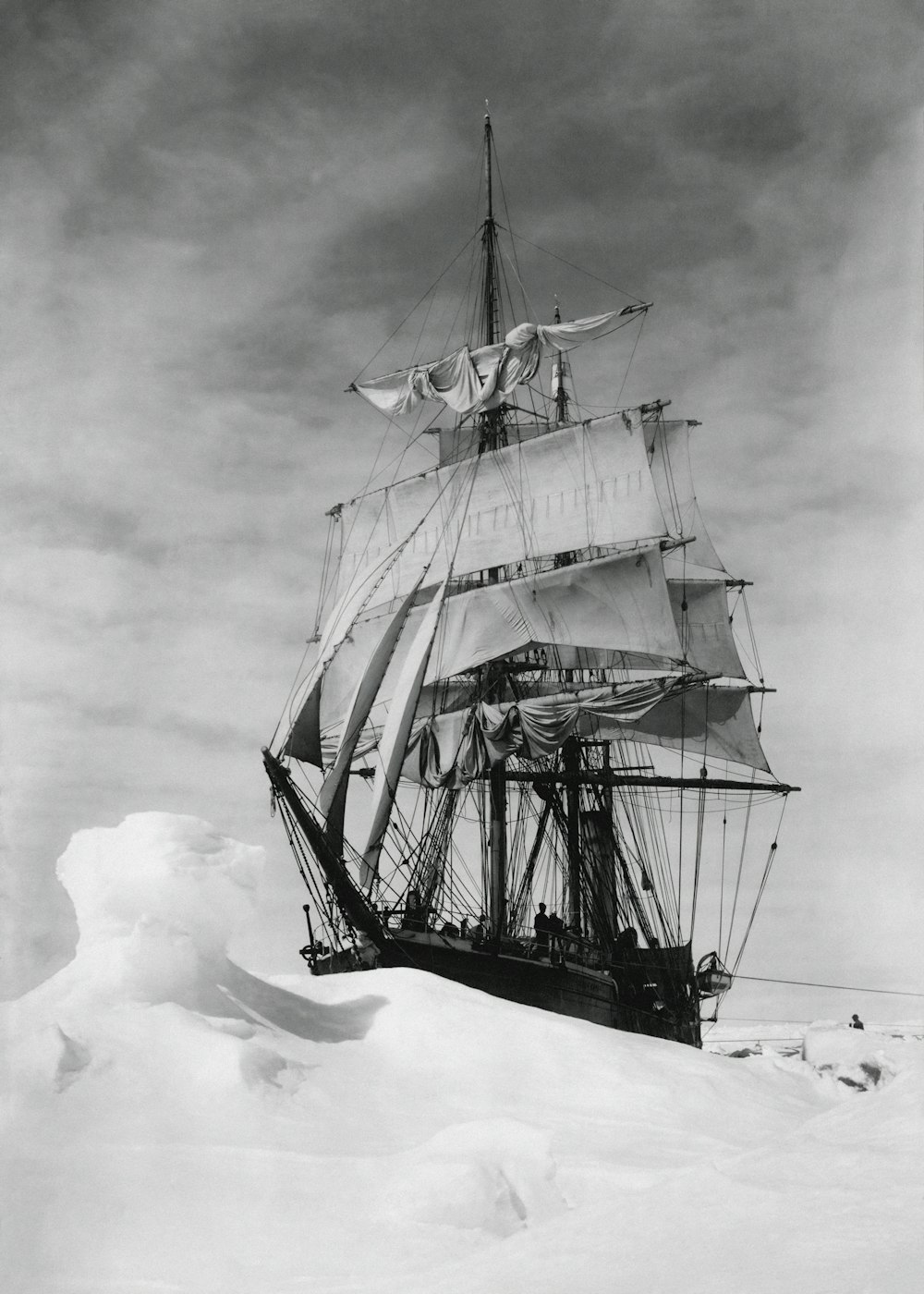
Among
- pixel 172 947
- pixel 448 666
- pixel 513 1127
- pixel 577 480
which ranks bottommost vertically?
pixel 513 1127

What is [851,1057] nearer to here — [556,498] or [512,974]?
[512,974]

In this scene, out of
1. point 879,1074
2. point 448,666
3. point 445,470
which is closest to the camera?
point 879,1074

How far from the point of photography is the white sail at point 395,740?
774 inches

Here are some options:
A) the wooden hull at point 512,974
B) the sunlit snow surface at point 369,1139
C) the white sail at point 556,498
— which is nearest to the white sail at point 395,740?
the wooden hull at point 512,974

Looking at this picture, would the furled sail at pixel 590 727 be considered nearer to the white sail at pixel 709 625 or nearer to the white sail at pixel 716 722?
the white sail at pixel 716 722

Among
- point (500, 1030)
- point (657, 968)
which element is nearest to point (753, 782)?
point (657, 968)

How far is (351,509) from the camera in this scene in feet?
106

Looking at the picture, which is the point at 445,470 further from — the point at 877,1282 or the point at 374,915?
the point at 877,1282

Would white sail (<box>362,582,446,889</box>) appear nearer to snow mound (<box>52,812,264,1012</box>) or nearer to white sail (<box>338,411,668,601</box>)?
white sail (<box>338,411,668,601</box>)

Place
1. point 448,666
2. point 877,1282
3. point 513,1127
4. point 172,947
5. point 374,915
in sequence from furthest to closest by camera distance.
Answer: point 448,666 < point 374,915 < point 172,947 < point 513,1127 < point 877,1282

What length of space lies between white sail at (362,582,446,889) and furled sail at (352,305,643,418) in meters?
5.72

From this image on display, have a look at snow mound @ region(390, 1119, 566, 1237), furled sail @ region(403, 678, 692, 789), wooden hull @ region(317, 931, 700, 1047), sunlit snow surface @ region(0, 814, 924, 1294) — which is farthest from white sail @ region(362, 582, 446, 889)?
snow mound @ region(390, 1119, 566, 1237)

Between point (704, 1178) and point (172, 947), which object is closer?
point (704, 1178)

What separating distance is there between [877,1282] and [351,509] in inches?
1150
